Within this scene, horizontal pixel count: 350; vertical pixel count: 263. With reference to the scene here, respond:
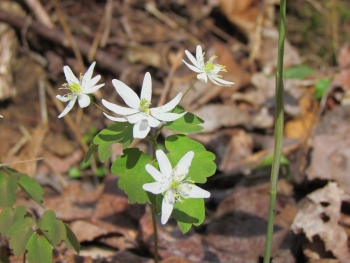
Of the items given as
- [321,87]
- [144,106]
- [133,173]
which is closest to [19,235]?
[133,173]

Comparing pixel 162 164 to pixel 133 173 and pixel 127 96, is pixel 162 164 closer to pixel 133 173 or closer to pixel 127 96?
pixel 133 173

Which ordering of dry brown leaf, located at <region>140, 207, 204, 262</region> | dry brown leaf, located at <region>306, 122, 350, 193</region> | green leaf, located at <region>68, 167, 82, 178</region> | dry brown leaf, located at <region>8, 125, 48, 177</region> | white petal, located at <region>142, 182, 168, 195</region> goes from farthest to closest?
green leaf, located at <region>68, 167, 82, 178</region>
dry brown leaf, located at <region>8, 125, 48, 177</region>
dry brown leaf, located at <region>306, 122, 350, 193</region>
dry brown leaf, located at <region>140, 207, 204, 262</region>
white petal, located at <region>142, 182, 168, 195</region>

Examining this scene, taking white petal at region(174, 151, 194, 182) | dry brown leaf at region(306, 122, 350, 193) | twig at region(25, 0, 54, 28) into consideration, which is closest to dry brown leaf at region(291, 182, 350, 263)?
dry brown leaf at region(306, 122, 350, 193)

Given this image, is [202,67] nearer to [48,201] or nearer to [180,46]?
[48,201]

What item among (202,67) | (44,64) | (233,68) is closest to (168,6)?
(233,68)

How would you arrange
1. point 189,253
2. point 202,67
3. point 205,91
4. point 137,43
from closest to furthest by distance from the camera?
1. point 202,67
2. point 189,253
3. point 205,91
4. point 137,43

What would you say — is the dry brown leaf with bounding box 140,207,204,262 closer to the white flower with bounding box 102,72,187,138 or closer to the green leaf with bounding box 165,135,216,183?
the green leaf with bounding box 165,135,216,183
